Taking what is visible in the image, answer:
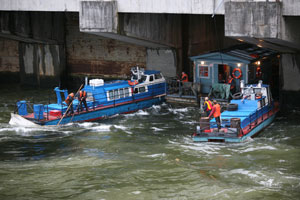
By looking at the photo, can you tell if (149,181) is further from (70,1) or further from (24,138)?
(70,1)

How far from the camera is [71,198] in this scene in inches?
626

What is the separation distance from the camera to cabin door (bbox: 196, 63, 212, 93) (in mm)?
29653

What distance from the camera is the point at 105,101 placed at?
90.9ft

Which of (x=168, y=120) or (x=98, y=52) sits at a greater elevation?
(x=98, y=52)

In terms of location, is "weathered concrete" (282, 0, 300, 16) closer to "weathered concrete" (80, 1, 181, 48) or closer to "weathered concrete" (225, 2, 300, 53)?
"weathered concrete" (225, 2, 300, 53)

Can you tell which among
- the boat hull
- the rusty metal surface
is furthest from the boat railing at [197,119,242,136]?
the rusty metal surface

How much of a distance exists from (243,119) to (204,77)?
310 inches

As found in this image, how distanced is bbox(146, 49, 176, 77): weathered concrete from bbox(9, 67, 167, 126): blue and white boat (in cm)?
219

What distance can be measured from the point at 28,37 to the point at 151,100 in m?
10.6

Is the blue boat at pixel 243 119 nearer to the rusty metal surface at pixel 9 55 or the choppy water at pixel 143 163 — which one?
the choppy water at pixel 143 163

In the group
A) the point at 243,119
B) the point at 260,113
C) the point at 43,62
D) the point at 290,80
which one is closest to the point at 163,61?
the point at 290,80

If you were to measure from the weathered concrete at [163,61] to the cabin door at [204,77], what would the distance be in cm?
329

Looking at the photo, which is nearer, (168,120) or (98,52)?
(168,120)

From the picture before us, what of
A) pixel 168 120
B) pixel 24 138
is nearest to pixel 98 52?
pixel 168 120
